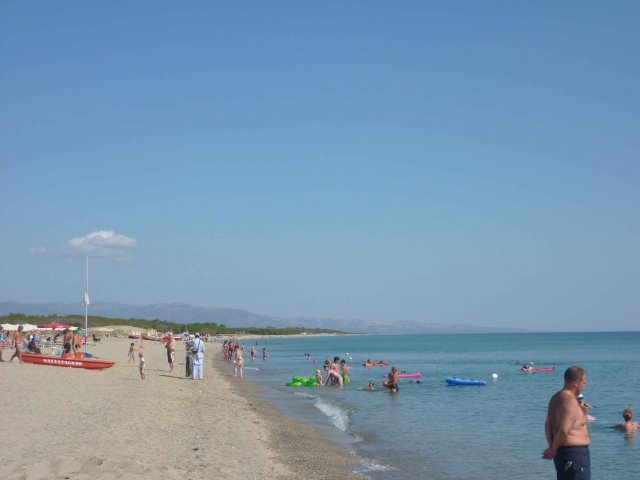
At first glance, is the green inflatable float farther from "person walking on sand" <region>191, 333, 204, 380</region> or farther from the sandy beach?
the sandy beach

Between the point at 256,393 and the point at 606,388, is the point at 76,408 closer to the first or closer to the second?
the point at 256,393

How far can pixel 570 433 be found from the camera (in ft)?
20.9

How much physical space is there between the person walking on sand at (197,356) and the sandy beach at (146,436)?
2.55 meters

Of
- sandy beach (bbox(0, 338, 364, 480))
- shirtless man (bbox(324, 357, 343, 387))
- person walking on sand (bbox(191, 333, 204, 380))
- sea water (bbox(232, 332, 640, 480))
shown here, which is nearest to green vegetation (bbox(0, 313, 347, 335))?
shirtless man (bbox(324, 357, 343, 387))

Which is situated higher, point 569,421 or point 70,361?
point 569,421

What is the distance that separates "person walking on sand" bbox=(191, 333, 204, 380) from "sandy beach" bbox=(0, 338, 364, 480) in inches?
100

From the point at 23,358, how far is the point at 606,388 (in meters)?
27.2

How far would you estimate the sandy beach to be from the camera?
9.22 meters

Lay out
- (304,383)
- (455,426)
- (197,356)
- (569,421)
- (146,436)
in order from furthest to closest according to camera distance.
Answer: (304,383), (197,356), (455,426), (146,436), (569,421)

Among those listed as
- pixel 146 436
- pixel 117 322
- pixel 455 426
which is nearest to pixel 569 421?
pixel 146 436

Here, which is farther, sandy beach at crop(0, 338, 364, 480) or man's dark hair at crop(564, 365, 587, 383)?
sandy beach at crop(0, 338, 364, 480)

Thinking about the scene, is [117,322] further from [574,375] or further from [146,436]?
[574,375]

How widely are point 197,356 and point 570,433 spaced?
20376mm

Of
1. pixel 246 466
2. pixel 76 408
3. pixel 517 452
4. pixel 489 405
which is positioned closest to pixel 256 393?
pixel 489 405
